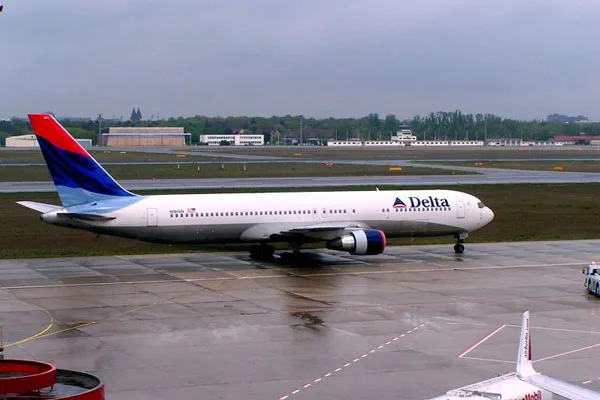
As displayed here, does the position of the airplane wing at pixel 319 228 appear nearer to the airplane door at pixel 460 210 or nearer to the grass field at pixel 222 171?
the airplane door at pixel 460 210

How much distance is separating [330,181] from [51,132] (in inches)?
2532

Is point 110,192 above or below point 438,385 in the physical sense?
above

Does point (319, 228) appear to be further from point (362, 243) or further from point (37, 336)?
point (37, 336)

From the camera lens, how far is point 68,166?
53594 mm

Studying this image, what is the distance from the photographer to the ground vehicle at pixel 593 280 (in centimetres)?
4569

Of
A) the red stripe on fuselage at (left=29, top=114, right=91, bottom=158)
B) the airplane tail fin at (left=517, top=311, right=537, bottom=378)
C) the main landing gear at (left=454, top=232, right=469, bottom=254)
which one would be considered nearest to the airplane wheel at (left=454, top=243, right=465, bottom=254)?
the main landing gear at (left=454, top=232, right=469, bottom=254)

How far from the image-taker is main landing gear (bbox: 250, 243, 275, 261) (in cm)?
5747

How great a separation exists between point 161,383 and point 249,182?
84248mm

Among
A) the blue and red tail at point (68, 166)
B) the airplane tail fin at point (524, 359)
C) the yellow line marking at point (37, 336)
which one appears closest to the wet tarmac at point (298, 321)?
the yellow line marking at point (37, 336)

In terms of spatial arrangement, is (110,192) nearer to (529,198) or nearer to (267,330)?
(267,330)

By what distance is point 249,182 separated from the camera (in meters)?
114

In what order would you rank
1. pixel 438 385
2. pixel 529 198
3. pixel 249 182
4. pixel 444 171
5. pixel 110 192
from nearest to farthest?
pixel 438 385, pixel 110 192, pixel 529 198, pixel 249 182, pixel 444 171

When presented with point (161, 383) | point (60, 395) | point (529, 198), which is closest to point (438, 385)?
point (161, 383)

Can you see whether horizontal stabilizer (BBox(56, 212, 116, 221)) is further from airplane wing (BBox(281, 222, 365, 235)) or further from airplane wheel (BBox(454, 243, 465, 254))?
airplane wheel (BBox(454, 243, 465, 254))
